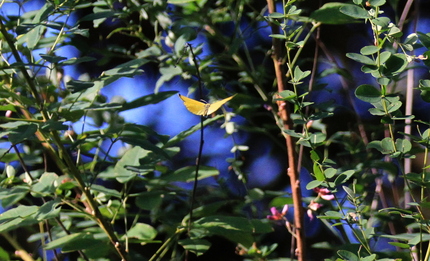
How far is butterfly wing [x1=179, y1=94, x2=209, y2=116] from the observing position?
2.34 ft

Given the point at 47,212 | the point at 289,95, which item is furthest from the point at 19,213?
the point at 289,95

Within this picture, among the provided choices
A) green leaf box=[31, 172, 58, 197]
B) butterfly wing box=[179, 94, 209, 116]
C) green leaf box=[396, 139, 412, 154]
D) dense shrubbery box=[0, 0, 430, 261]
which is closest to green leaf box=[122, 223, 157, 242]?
dense shrubbery box=[0, 0, 430, 261]

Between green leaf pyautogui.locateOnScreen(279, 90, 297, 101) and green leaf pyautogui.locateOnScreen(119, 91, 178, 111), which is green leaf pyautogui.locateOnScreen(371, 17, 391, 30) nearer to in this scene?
green leaf pyautogui.locateOnScreen(279, 90, 297, 101)

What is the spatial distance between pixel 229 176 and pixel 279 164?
0.31 m

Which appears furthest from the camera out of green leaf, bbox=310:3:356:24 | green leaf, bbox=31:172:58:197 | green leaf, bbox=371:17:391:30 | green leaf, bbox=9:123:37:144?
green leaf, bbox=310:3:356:24

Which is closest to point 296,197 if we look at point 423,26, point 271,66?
point 271,66

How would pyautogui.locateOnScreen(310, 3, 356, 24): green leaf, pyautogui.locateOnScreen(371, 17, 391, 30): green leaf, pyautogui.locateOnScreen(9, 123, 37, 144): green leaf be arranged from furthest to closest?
pyautogui.locateOnScreen(310, 3, 356, 24): green leaf → pyautogui.locateOnScreen(9, 123, 37, 144): green leaf → pyautogui.locateOnScreen(371, 17, 391, 30): green leaf

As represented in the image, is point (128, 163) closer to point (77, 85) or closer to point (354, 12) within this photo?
point (77, 85)

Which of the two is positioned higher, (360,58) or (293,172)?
(360,58)

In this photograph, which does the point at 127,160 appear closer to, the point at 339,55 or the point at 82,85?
the point at 82,85

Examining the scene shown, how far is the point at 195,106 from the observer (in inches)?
28.5

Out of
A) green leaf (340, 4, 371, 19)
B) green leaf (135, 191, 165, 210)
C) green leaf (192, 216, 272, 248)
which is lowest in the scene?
green leaf (192, 216, 272, 248)

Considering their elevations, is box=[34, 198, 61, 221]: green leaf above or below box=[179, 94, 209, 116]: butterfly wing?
below

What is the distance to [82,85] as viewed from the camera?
2.79ft
